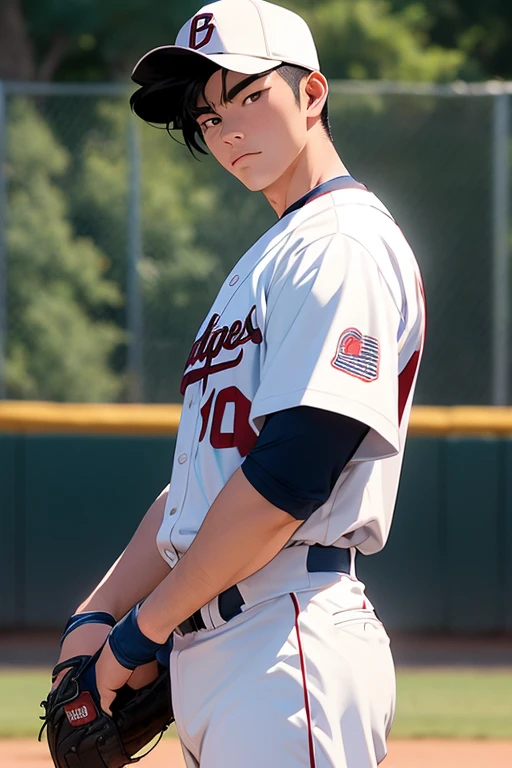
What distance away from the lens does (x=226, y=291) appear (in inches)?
Answer: 64.2

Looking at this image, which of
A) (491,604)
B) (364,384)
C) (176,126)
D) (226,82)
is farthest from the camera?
(491,604)

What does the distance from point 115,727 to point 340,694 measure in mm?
301

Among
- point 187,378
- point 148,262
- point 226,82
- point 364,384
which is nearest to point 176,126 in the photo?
point 226,82

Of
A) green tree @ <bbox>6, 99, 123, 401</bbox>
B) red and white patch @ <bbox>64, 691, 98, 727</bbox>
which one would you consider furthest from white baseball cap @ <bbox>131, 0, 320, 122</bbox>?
green tree @ <bbox>6, 99, 123, 401</bbox>

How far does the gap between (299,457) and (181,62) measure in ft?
1.86

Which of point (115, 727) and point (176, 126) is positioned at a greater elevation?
point (176, 126)

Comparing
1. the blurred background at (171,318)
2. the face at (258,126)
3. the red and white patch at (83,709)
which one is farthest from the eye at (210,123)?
the blurred background at (171,318)

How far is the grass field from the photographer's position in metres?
4.43

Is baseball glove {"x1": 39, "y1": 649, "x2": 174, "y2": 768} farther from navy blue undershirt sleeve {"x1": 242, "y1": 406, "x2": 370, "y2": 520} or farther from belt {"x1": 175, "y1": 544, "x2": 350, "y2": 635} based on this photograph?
navy blue undershirt sleeve {"x1": 242, "y1": 406, "x2": 370, "y2": 520}

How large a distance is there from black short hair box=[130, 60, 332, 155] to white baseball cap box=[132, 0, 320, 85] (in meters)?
0.02

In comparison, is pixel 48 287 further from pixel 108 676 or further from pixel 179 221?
pixel 108 676

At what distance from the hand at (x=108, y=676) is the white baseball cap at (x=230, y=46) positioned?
0.74m

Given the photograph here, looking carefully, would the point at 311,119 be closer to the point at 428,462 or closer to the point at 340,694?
the point at 340,694

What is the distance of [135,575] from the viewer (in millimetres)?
1738
